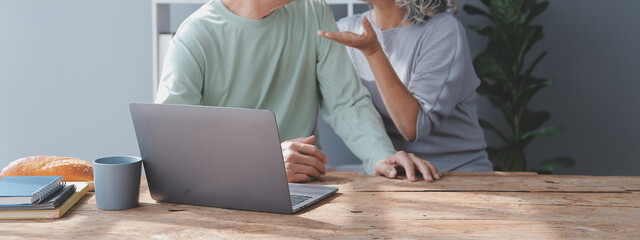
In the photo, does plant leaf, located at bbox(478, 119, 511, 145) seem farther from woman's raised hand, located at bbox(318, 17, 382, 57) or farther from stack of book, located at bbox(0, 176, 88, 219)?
stack of book, located at bbox(0, 176, 88, 219)

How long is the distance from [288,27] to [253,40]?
0.13 meters

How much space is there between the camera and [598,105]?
138 inches

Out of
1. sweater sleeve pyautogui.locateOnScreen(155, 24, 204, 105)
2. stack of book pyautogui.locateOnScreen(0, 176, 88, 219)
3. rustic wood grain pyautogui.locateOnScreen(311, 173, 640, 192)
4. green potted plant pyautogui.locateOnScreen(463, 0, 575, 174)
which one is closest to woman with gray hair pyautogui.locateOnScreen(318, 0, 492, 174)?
rustic wood grain pyautogui.locateOnScreen(311, 173, 640, 192)

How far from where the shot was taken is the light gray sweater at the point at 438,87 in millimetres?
2020

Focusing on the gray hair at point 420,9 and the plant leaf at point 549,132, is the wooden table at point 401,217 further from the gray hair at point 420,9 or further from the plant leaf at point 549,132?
the plant leaf at point 549,132

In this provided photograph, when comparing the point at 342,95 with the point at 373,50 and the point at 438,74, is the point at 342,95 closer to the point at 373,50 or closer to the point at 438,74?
the point at 373,50

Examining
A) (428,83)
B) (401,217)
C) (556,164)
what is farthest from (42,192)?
(556,164)

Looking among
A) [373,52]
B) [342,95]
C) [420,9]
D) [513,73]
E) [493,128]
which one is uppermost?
[420,9]

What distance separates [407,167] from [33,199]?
2.85 feet

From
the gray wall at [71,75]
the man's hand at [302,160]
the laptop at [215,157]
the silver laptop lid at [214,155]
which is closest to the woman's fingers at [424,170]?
the man's hand at [302,160]

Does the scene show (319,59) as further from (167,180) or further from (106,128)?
(106,128)

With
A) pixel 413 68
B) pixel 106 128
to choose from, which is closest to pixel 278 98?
pixel 413 68

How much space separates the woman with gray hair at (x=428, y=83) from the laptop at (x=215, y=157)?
33.2 inches

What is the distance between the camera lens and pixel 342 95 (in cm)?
185
